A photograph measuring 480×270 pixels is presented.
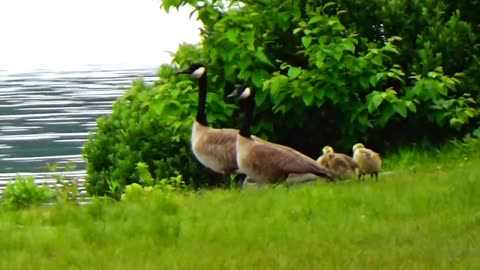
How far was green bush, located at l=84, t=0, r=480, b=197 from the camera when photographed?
1628 centimetres

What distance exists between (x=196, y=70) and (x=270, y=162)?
8.87ft

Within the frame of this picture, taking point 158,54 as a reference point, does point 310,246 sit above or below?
above

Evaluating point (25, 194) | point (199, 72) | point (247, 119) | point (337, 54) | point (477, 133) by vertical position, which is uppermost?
point (337, 54)

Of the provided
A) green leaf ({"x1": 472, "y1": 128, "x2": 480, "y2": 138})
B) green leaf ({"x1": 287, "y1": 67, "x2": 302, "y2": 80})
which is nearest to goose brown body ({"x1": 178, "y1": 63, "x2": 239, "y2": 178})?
green leaf ({"x1": 287, "y1": 67, "x2": 302, "y2": 80})

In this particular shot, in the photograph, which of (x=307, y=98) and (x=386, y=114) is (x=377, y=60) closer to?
(x=386, y=114)

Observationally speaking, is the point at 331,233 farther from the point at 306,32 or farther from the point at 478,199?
the point at 306,32

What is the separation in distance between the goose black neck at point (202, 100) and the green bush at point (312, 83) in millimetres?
659

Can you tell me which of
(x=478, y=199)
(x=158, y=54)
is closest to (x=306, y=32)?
(x=478, y=199)

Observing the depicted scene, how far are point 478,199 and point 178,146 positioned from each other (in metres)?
6.03

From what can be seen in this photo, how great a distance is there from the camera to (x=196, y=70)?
16047 mm

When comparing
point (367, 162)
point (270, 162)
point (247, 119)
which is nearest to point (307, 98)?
point (247, 119)

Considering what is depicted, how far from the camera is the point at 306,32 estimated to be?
16375 mm

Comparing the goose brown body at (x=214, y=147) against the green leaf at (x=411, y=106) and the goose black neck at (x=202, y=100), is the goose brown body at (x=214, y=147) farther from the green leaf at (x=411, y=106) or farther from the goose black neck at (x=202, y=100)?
the green leaf at (x=411, y=106)

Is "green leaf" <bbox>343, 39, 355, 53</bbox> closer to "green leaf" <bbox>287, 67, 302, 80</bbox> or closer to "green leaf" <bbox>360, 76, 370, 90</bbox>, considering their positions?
"green leaf" <bbox>360, 76, 370, 90</bbox>
